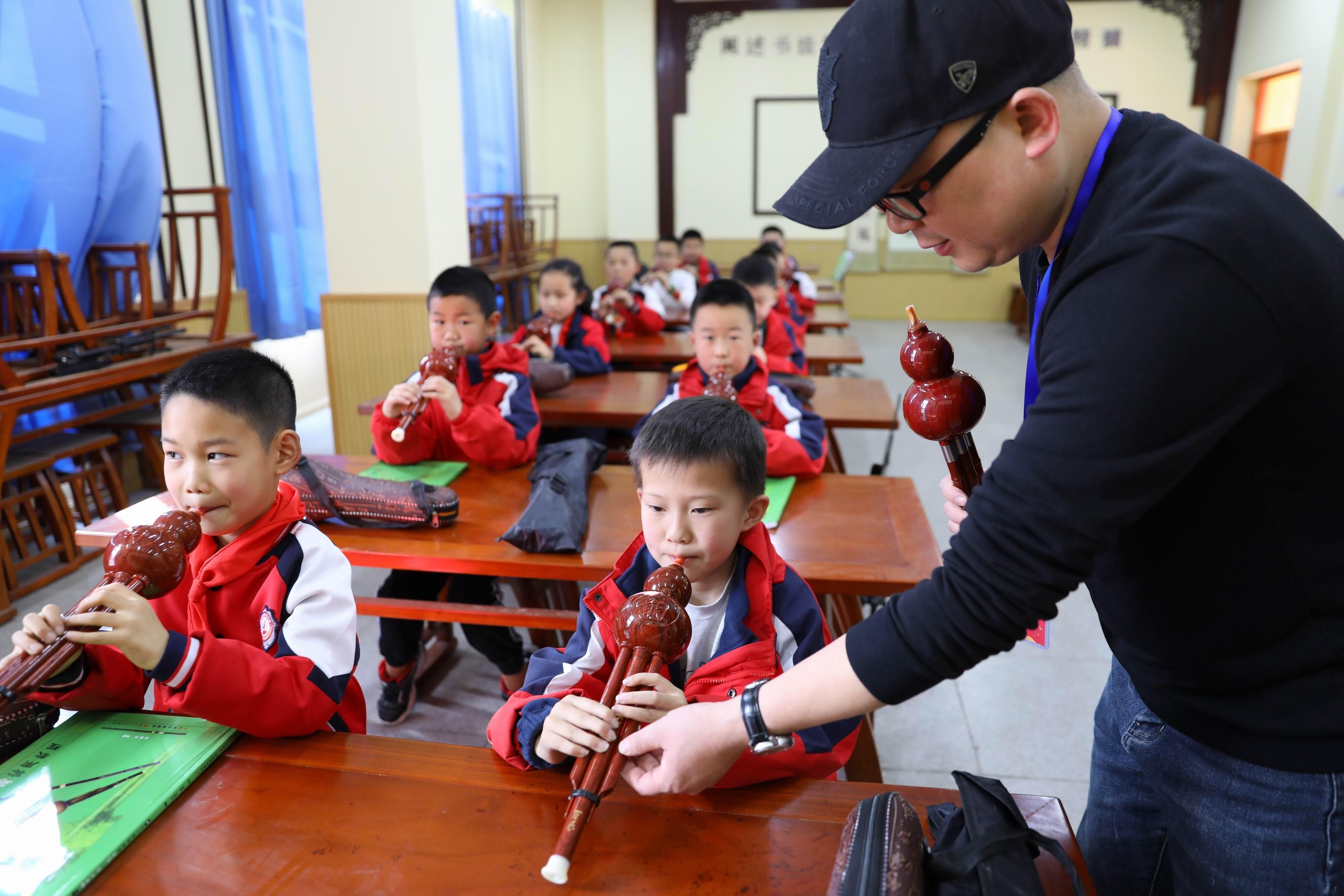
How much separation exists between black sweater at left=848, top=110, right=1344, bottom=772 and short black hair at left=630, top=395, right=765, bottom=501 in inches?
20.0

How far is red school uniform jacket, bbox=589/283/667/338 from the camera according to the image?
16.3 feet

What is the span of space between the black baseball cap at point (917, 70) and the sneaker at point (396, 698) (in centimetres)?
201

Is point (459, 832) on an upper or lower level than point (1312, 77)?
lower

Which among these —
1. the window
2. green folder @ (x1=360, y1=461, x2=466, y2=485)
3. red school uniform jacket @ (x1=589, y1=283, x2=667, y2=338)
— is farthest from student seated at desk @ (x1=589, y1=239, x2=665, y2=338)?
the window

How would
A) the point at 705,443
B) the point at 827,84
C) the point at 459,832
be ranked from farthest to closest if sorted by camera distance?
the point at 705,443 < the point at 459,832 < the point at 827,84

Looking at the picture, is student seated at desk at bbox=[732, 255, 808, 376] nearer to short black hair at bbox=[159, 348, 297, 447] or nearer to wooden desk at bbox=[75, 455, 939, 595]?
wooden desk at bbox=[75, 455, 939, 595]

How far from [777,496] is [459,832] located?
1337 millimetres

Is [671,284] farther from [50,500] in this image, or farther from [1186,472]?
[1186,472]

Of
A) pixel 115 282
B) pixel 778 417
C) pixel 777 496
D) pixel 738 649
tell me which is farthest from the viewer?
pixel 115 282

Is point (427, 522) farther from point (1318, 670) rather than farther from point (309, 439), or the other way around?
point (309, 439)

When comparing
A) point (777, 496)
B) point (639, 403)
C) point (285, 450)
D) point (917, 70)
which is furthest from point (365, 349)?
point (917, 70)

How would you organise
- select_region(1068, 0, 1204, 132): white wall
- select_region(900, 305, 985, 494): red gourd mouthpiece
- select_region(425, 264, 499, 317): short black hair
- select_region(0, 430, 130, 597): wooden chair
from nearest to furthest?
select_region(900, 305, 985, 494): red gourd mouthpiece < select_region(425, 264, 499, 317): short black hair < select_region(0, 430, 130, 597): wooden chair < select_region(1068, 0, 1204, 132): white wall

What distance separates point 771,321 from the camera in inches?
163

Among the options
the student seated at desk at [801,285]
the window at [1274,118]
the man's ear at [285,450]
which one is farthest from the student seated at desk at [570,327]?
the window at [1274,118]
